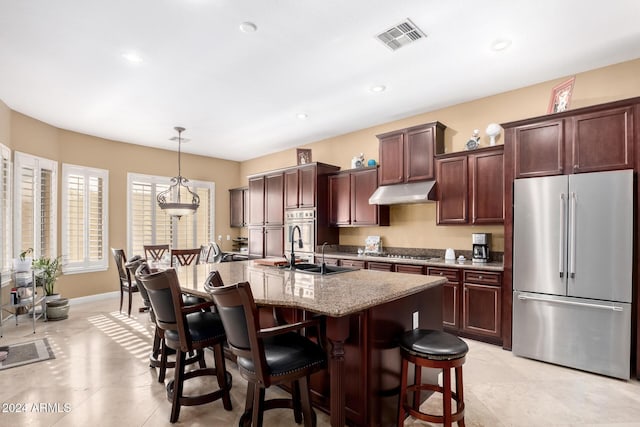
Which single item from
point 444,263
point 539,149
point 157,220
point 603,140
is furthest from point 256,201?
point 603,140

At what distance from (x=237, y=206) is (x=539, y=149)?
6.37 m

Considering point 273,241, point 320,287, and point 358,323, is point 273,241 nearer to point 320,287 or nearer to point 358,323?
point 320,287

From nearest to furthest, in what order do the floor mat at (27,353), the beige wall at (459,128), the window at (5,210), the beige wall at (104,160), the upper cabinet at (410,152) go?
the floor mat at (27,353) < the beige wall at (459,128) < the window at (5,210) < the upper cabinet at (410,152) < the beige wall at (104,160)

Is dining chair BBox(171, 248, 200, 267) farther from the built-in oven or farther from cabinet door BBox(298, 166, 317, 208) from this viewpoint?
cabinet door BBox(298, 166, 317, 208)

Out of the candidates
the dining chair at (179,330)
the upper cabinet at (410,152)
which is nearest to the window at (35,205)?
the dining chair at (179,330)

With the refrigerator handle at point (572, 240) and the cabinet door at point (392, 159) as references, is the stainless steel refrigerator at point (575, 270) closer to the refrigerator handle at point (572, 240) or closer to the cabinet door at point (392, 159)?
the refrigerator handle at point (572, 240)

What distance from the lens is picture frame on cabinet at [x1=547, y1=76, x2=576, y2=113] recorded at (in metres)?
3.36

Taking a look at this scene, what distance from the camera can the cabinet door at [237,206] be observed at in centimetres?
783

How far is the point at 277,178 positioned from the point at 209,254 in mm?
1985

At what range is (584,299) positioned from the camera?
308cm

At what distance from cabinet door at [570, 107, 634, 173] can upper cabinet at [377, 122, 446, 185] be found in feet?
5.23

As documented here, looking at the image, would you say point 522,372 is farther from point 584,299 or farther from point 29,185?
point 29,185

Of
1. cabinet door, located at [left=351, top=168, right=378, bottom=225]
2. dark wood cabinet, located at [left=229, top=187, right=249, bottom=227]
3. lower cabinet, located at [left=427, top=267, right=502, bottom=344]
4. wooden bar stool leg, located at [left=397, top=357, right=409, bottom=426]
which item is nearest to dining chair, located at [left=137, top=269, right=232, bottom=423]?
wooden bar stool leg, located at [left=397, top=357, right=409, bottom=426]

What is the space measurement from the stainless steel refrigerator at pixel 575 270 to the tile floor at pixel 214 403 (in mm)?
242
